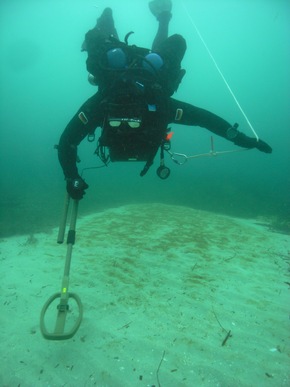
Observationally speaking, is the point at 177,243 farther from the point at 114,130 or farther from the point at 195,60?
the point at 195,60

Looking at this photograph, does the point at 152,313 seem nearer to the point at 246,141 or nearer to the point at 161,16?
the point at 246,141

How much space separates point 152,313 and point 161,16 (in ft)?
30.7

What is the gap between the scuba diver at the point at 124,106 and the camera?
13.9 ft

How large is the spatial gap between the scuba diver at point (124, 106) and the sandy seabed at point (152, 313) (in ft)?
6.51

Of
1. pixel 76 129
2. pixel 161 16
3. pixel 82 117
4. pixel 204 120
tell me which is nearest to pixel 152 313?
pixel 76 129

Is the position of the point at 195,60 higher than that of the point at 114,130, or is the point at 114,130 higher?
the point at 195,60

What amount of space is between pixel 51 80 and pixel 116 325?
6793 inches

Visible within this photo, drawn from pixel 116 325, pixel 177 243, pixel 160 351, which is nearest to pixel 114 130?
pixel 116 325

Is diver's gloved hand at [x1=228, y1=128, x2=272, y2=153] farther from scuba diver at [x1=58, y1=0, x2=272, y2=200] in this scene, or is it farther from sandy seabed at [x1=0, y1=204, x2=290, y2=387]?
sandy seabed at [x1=0, y1=204, x2=290, y2=387]

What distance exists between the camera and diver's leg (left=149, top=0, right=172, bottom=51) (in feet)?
28.8

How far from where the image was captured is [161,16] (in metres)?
9.23

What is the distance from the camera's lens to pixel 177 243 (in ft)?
24.4

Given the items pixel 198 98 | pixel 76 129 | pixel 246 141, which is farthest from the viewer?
pixel 198 98

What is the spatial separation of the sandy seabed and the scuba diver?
1.98 metres
